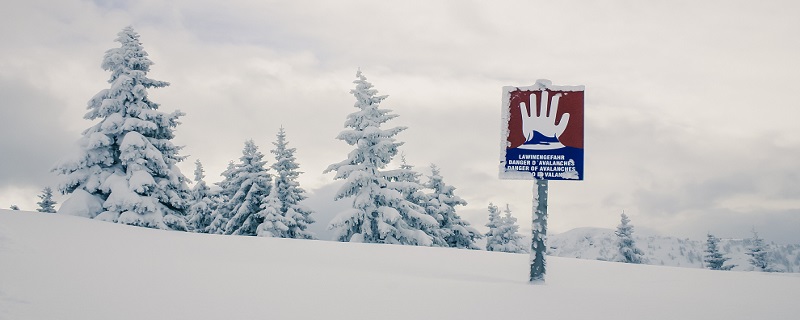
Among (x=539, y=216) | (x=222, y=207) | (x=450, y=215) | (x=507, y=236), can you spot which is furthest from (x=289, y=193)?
(x=539, y=216)

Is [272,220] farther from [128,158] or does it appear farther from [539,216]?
[539,216]

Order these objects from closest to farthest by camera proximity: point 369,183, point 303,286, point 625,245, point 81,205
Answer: point 303,286, point 81,205, point 369,183, point 625,245

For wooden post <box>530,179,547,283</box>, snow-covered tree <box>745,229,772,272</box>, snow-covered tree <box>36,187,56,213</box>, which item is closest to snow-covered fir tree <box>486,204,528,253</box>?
snow-covered tree <box>745,229,772,272</box>

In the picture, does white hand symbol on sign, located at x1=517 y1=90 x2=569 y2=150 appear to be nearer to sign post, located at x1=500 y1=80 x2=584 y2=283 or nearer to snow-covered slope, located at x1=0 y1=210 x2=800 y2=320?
sign post, located at x1=500 y1=80 x2=584 y2=283

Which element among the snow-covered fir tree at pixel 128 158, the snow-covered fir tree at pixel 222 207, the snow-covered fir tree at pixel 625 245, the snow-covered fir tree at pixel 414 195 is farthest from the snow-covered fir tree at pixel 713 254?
the snow-covered fir tree at pixel 128 158

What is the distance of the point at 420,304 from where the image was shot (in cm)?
482

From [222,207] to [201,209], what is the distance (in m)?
2.62

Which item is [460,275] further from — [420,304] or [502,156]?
[420,304]

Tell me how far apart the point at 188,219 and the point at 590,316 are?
3650 cm

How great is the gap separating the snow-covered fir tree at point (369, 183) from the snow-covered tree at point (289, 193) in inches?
264

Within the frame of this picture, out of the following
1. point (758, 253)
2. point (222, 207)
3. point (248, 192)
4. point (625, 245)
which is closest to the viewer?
point (248, 192)

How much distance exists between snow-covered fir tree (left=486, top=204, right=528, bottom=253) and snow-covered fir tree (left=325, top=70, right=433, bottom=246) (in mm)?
12462

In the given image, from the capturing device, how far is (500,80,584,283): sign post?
745cm

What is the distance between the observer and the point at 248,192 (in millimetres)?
31750
